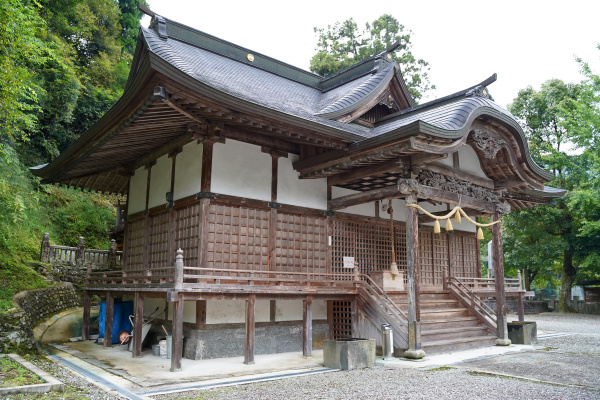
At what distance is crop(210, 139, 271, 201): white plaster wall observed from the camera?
428 inches

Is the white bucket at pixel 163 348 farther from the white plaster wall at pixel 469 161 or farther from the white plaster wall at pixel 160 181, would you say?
the white plaster wall at pixel 469 161

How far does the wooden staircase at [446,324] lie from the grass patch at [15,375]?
26.5ft

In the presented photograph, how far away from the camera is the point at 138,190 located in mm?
14320

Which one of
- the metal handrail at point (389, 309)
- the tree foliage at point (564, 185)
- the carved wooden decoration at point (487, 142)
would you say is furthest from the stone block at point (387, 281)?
the tree foliage at point (564, 185)

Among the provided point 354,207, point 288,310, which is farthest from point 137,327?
point 354,207

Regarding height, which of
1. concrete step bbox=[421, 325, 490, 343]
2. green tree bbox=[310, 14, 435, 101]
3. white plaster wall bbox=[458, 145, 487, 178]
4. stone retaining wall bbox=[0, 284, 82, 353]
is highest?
green tree bbox=[310, 14, 435, 101]

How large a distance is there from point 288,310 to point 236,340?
1.75m

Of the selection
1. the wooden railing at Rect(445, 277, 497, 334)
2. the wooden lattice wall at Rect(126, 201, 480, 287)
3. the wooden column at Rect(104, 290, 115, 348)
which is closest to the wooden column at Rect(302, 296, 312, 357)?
the wooden lattice wall at Rect(126, 201, 480, 287)

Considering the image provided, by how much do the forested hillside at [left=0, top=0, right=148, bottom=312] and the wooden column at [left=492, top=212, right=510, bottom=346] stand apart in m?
12.6

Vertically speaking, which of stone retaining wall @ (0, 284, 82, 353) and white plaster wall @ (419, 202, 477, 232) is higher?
white plaster wall @ (419, 202, 477, 232)

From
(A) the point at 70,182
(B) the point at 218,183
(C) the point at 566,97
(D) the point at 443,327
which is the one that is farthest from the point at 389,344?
Answer: (C) the point at 566,97

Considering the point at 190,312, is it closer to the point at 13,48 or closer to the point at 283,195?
the point at 283,195

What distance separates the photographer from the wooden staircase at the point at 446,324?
11117 millimetres

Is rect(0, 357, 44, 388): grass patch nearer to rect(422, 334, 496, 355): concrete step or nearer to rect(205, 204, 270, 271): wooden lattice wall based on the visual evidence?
rect(205, 204, 270, 271): wooden lattice wall
